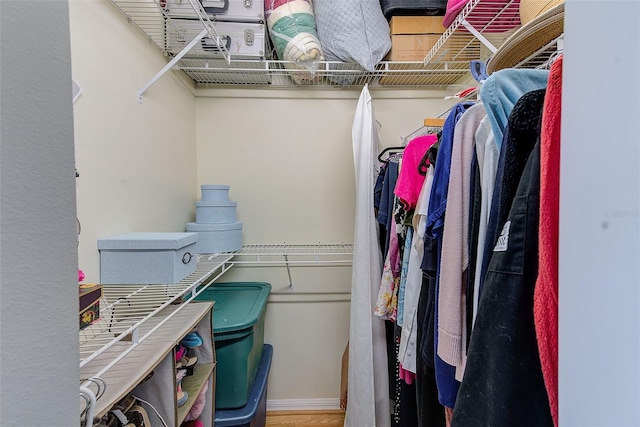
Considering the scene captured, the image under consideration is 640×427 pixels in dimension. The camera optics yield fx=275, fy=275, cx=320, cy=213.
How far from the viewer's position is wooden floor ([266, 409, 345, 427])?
4.85 feet

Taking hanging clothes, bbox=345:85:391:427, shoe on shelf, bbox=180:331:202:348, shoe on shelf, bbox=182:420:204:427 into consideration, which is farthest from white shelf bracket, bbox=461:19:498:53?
shoe on shelf, bbox=182:420:204:427

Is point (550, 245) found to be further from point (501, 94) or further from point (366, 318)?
point (366, 318)

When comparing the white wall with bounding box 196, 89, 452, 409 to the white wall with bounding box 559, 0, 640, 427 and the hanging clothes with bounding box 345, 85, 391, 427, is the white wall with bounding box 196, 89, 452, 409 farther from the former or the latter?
the white wall with bounding box 559, 0, 640, 427

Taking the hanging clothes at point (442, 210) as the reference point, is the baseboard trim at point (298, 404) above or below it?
below

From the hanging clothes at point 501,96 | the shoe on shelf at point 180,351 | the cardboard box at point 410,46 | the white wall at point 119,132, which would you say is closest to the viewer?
the hanging clothes at point 501,96

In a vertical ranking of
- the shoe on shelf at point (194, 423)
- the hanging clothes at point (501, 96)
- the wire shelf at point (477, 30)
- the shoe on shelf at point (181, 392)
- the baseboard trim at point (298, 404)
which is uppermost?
the wire shelf at point (477, 30)

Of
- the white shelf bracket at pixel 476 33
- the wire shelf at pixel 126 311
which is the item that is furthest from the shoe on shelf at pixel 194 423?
the white shelf bracket at pixel 476 33

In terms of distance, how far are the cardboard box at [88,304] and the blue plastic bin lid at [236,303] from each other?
1.83 ft

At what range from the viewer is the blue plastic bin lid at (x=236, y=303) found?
3.53 feet

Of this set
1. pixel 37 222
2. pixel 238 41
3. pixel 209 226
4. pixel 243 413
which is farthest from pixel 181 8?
pixel 243 413

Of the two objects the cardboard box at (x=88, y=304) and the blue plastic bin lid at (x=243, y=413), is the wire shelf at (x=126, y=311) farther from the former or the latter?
the blue plastic bin lid at (x=243, y=413)

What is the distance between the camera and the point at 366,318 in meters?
1.20

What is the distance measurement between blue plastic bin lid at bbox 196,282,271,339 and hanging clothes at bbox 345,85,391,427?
1.48 ft

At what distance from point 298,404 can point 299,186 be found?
1.23 meters
